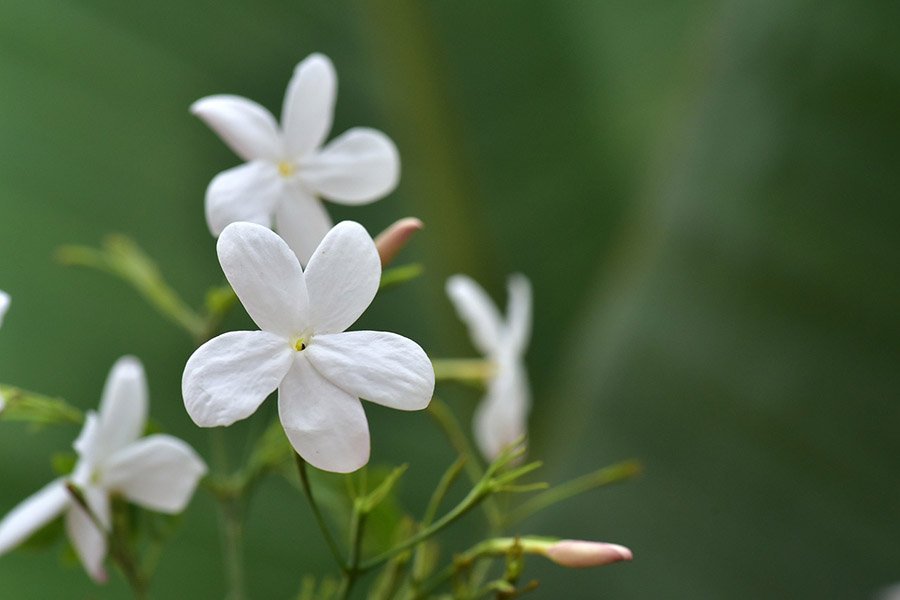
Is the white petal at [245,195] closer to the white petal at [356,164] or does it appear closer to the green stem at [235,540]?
the white petal at [356,164]

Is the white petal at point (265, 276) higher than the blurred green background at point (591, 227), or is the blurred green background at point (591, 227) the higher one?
the white petal at point (265, 276)

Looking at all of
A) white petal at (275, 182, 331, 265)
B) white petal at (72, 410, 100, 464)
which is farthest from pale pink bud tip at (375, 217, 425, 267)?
white petal at (72, 410, 100, 464)

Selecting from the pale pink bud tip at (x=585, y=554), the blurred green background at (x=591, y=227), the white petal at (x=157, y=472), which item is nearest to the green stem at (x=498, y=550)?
the pale pink bud tip at (x=585, y=554)

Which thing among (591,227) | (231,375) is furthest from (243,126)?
(591,227)

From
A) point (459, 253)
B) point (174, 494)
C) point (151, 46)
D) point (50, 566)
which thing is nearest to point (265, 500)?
point (50, 566)

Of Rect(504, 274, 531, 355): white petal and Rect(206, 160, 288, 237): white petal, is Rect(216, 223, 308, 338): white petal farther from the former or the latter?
Rect(504, 274, 531, 355): white petal

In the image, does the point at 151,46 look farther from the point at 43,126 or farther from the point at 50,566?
the point at 50,566

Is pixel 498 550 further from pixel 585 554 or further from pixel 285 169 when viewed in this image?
pixel 285 169
